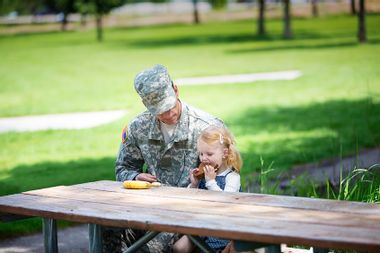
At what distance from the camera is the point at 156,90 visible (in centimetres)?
545

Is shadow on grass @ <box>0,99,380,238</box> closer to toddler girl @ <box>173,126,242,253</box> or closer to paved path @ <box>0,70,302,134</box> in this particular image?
paved path @ <box>0,70,302,134</box>

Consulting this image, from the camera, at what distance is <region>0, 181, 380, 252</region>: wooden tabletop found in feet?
12.5

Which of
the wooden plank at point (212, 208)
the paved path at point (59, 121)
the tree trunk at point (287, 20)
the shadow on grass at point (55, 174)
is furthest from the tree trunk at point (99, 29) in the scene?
the wooden plank at point (212, 208)

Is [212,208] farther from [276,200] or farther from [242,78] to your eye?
[242,78]

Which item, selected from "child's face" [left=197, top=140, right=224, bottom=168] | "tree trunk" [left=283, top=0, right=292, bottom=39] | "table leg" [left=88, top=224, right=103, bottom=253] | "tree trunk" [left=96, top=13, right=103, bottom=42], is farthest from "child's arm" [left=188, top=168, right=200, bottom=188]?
"tree trunk" [left=96, top=13, right=103, bottom=42]

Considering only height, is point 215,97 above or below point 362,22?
above

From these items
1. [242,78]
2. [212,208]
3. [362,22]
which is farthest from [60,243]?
[362,22]

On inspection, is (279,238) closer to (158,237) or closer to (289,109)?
(158,237)

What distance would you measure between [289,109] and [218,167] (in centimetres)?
1140

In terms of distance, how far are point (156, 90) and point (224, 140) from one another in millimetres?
525

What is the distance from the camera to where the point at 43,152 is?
43.0 feet

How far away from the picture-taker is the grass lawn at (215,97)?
11.7 meters

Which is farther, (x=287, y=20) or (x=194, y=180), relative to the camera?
(x=287, y=20)

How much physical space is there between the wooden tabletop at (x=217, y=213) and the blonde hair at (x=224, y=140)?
1.33ft
